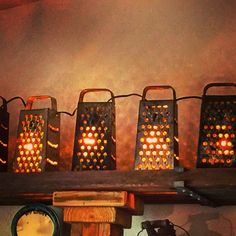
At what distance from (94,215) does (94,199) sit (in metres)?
0.08

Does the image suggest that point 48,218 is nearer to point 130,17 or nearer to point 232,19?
point 130,17

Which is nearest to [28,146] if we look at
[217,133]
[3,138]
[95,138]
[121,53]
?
[3,138]

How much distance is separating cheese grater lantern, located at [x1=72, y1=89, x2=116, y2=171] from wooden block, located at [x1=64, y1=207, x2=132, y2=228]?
22 cm

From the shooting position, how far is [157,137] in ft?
8.64

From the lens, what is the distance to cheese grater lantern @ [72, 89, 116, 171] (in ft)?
8.82

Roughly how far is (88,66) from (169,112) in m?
0.88

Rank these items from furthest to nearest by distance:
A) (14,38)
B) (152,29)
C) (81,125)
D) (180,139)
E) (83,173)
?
(14,38)
(152,29)
(180,139)
(81,125)
(83,173)

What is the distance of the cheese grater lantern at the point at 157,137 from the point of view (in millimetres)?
2578

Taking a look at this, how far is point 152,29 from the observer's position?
10.8 feet

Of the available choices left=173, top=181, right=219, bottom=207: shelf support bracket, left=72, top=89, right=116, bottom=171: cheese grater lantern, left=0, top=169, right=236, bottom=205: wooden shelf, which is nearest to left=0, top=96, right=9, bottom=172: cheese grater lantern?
left=0, top=169, right=236, bottom=205: wooden shelf

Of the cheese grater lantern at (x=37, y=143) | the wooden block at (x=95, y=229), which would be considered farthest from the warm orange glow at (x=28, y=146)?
the wooden block at (x=95, y=229)

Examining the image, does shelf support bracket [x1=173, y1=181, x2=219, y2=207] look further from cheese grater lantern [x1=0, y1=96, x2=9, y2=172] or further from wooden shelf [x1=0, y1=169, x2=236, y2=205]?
cheese grater lantern [x1=0, y1=96, x2=9, y2=172]

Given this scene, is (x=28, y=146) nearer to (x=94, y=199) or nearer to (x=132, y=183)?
(x=94, y=199)

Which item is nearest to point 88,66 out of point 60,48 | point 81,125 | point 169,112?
point 60,48
